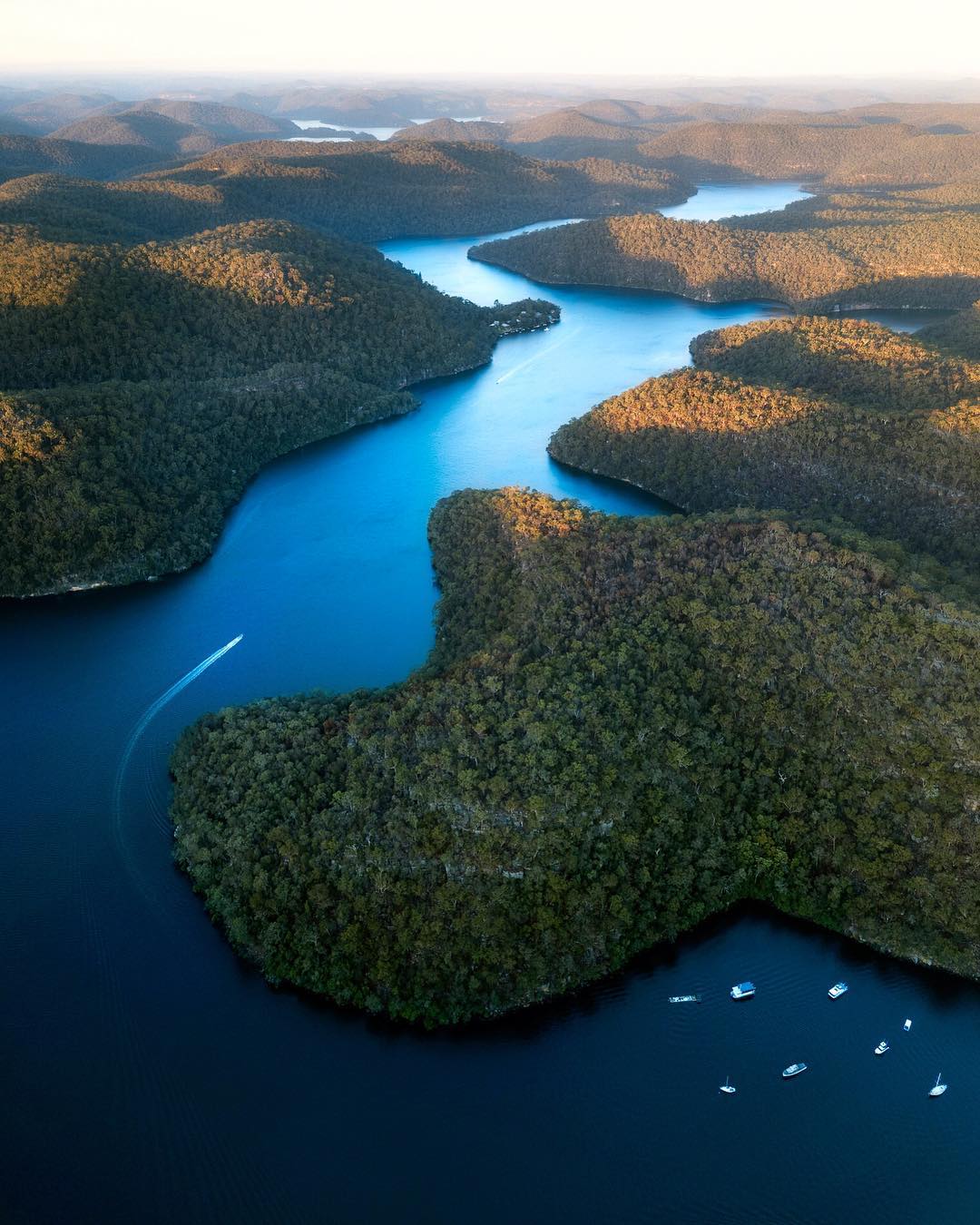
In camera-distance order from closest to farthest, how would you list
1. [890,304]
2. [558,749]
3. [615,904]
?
[615,904], [558,749], [890,304]

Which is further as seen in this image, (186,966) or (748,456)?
(748,456)

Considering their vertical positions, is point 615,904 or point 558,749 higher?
point 558,749

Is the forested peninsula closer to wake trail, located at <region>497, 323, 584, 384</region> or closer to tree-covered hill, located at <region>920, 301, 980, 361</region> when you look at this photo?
tree-covered hill, located at <region>920, 301, 980, 361</region>

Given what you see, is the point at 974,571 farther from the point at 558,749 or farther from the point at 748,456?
the point at 558,749

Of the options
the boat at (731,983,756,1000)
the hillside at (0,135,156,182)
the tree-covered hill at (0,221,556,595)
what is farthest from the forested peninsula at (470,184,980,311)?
the hillside at (0,135,156,182)

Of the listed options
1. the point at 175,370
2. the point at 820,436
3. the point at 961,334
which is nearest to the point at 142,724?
the point at 175,370

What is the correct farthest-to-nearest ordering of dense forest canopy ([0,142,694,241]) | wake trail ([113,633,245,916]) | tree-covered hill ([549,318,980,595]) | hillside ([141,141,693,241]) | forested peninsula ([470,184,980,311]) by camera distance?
1. hillside ([141,141,693,241])
2. dense forest canopy ([0,142,694,241])
3. forested peninsula ([470,184,980,311])
4. tree-covered hill ([549,318,980,595])
5. wake trail ([113,633,245,916])

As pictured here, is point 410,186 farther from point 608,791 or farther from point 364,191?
point 608,791

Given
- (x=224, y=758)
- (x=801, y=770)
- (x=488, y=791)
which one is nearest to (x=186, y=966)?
(x=224, y=758)
